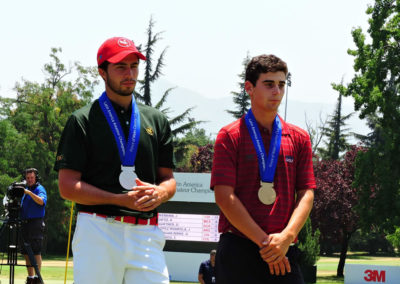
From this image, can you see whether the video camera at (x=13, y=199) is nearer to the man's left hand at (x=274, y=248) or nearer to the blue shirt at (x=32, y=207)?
the blue shirt at (x=32, y=207)

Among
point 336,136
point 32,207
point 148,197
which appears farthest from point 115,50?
point 336,136

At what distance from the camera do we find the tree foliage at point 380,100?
97.0ft

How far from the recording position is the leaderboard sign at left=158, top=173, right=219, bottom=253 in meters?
23.3

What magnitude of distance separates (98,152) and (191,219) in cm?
1989

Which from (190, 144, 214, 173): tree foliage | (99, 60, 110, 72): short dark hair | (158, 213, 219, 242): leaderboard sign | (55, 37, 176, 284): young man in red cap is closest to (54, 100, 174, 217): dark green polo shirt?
(55, 37, 176, 284): young man in red cap

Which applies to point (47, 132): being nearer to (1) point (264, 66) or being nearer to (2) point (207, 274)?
(2) point (207, 274)

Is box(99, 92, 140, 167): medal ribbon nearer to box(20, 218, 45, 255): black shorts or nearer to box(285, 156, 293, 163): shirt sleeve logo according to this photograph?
box(285, 156, 293, 163): shirt sleeve logo

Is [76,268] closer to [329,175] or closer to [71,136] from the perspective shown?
[71,136]

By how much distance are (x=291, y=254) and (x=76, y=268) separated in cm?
124

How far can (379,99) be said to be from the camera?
29.0 m

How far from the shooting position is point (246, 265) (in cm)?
389

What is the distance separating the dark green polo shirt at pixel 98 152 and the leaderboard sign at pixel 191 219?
63.4 feet

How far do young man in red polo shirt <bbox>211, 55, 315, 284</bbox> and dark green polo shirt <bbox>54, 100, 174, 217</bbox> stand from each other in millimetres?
427

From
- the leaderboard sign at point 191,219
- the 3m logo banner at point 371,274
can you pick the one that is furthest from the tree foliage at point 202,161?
the 3m logo banner at point 371,274
